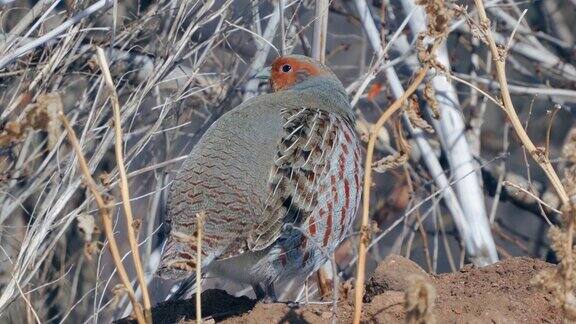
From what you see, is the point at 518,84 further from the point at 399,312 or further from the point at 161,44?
the point at 399,312

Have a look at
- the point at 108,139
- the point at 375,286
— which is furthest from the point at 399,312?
the point at 108,139

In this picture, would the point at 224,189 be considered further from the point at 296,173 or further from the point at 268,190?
the point at 296,173

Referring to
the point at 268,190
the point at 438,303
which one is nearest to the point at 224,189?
the point at 268,190

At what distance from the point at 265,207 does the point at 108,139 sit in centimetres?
82

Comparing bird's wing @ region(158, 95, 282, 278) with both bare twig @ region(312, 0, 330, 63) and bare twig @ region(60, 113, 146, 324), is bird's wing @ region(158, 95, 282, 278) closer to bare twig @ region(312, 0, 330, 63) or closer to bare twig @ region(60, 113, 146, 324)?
bare twig @ region(312, 0, 330, 63)

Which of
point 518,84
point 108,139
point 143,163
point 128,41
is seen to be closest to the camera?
point 108,139

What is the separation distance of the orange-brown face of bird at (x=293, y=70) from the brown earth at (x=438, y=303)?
4.43 ft

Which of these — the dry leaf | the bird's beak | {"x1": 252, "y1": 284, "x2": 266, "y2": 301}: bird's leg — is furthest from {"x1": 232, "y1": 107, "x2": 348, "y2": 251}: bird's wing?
the dry leaf

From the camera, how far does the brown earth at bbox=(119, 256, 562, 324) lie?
336 cm

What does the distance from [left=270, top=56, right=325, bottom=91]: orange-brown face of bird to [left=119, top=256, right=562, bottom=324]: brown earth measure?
1.35 meters

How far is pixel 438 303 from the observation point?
3461 millimetres

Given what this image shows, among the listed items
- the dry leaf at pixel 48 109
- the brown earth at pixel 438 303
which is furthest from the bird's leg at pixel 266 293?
the dry leaf at pixel 48 109

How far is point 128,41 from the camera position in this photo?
195 inches

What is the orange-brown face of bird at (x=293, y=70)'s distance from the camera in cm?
505
